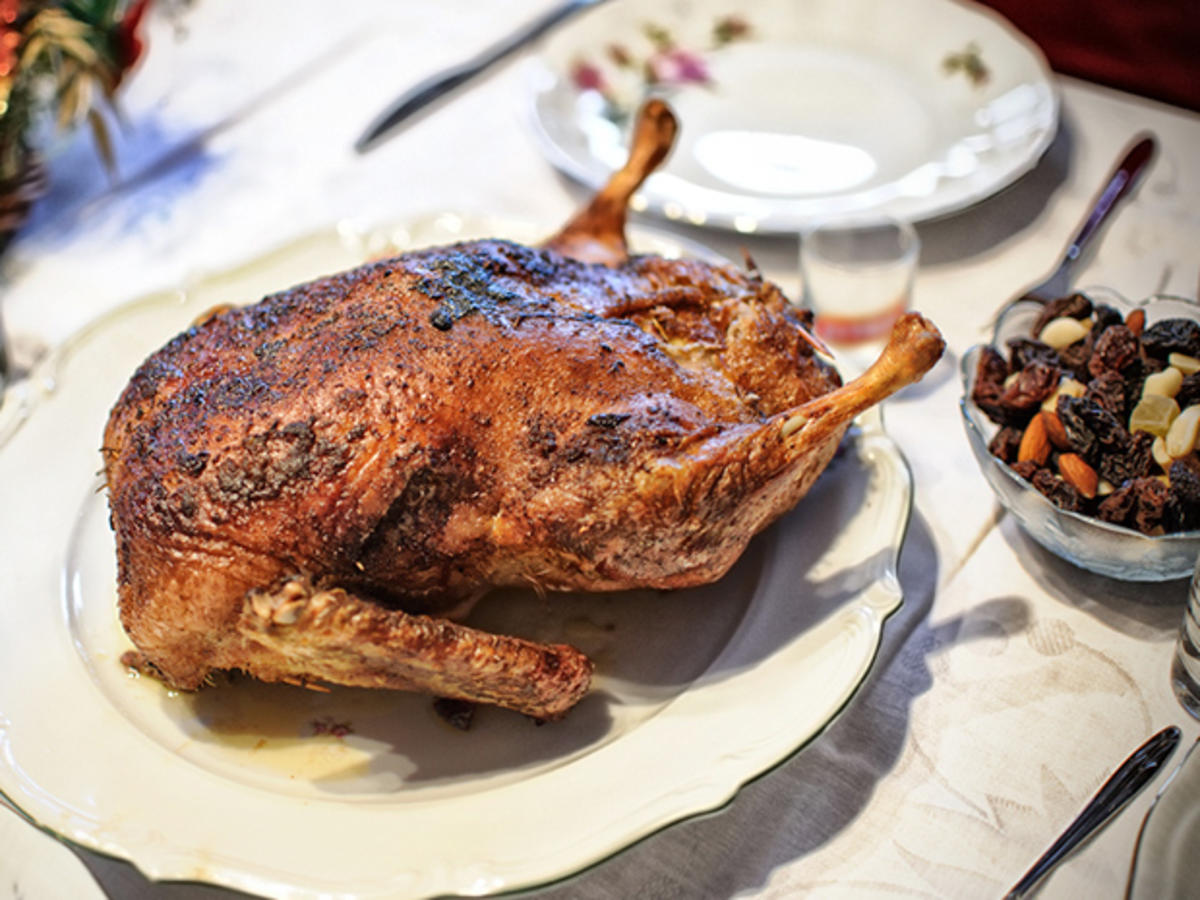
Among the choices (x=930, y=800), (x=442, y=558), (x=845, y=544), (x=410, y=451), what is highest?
(x=410, y=451)

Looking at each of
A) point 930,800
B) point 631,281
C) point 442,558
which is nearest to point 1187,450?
point 930,800

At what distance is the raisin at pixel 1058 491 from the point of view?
1265 millimetres

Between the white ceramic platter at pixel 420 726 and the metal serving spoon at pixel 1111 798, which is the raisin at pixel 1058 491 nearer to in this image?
the white ceramic platter at pixel 420 726

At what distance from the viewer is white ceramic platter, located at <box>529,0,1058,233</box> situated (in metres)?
1.95

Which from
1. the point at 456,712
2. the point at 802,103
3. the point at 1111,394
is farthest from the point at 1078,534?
the point at 802,103

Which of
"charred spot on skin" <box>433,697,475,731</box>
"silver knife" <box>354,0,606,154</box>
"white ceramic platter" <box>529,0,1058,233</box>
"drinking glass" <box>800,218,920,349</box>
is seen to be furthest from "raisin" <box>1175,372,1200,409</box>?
"silver knife" <box>354,0,606,154</box>

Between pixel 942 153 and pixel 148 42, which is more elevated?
pixel 148 42

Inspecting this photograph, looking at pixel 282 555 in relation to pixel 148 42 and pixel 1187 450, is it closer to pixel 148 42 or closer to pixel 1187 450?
pixel 1187 450

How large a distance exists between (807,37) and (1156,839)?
193 cm

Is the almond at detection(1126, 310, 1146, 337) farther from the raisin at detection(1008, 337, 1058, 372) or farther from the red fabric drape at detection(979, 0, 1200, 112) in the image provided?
the red fabric drape at detection(979, 0, 1200, 112)

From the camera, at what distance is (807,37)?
238 cm

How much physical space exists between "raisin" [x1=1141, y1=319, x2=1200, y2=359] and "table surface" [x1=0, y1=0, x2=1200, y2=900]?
30 centimetres

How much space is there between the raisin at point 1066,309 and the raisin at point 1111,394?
166 millimetres

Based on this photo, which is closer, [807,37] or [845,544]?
[845,544]
